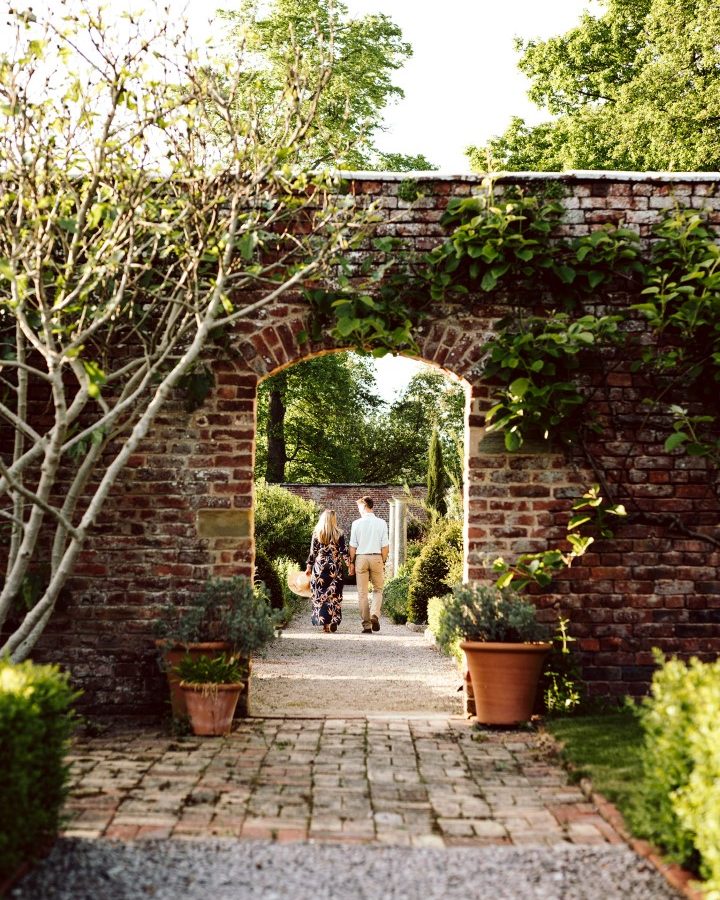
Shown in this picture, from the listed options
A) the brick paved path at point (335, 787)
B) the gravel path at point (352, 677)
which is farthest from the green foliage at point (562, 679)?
the gravel path at point (352, 677)

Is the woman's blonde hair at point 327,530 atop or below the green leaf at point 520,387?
below

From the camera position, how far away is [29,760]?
11.5 feet

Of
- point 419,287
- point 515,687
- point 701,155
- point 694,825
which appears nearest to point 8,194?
point 419,287

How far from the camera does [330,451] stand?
110ft

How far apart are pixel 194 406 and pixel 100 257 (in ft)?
4.46

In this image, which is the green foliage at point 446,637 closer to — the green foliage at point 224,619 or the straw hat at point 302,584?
the green foliage at point 224,619

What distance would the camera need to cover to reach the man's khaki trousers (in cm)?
1227

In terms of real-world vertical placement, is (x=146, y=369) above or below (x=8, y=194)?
below

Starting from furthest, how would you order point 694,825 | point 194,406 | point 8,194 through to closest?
point 194,406 < point 8,194 < point 694,825

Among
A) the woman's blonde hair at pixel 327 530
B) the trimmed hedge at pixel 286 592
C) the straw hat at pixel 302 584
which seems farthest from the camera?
the trimmed hedge at pixel 286 592

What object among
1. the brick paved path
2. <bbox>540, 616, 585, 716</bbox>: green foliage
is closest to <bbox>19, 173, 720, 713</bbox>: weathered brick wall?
<bbox>540, 616, 585, 716</bbox>: green foliage

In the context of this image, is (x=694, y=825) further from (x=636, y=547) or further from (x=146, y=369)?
(x=146, y=369)

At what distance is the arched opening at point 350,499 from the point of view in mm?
7750

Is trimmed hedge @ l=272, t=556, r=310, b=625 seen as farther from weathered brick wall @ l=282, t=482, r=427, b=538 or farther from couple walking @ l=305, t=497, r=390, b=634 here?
weathered brick wall @ l=282, t=482, r=427, b=538
